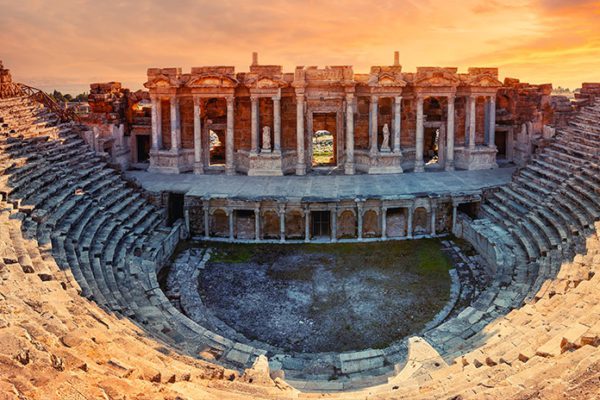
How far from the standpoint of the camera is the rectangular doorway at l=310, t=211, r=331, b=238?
22.1 m

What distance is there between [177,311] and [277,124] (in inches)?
540

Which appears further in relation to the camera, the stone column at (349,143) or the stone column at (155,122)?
the stone column at (155,122)

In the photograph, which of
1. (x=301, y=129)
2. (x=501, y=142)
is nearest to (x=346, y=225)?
(x=301, y=129)

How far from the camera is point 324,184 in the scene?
2391 cm

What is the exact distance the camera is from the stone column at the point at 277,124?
26031mm

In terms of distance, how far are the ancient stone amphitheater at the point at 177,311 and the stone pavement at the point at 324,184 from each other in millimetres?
1571

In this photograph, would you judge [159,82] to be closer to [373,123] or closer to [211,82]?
[211,82]

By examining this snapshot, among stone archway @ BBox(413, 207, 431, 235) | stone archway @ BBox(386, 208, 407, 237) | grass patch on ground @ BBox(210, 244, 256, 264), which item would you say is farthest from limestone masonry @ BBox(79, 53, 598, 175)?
grass patch on ground @ BBox(210, 244, 256, 264)

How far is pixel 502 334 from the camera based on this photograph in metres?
11.3

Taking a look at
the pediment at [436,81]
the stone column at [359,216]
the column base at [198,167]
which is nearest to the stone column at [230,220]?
the stone column at [359,216]

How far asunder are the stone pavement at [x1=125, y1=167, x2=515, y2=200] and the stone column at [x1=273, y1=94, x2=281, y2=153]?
5.59ft

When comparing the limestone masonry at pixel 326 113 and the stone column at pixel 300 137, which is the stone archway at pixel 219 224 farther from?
the stone column at pixel 300 137

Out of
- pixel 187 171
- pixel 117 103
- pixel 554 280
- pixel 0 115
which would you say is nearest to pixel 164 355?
pixel 554 280

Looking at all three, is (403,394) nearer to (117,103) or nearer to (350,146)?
(350,146)
